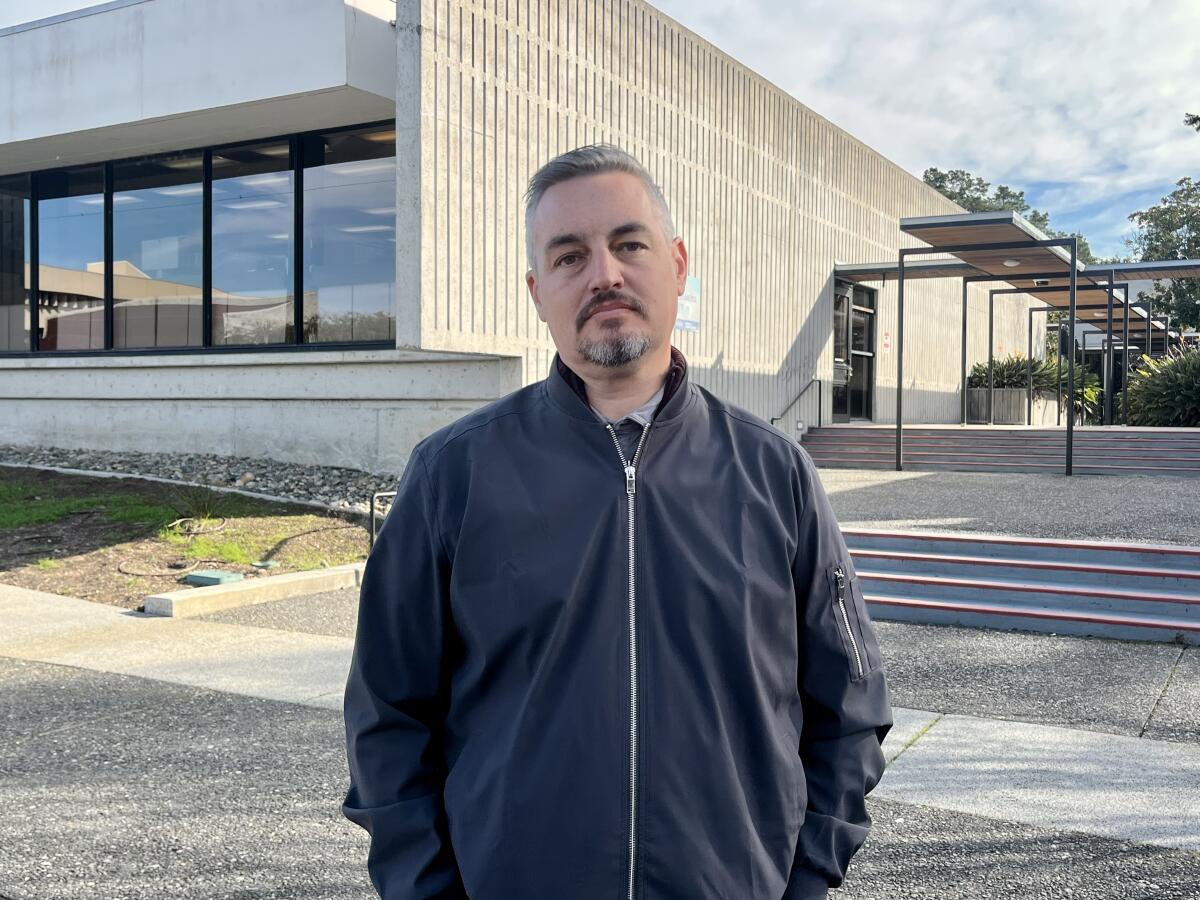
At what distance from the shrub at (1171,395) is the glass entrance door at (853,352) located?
5563 millimetres

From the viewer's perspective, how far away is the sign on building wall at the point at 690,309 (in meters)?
15.1

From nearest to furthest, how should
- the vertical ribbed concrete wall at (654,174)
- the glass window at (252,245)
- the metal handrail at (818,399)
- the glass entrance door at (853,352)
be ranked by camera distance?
1. the vertical ribbed concrete wall at (654,174)
2. the glass window at (252,245)
3. the metal handrail at (818,399)
4. the glass entrance door at (853,352)

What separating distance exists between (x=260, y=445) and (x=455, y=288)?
448cm

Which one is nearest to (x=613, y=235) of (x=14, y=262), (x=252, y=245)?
(x=252, y=245)

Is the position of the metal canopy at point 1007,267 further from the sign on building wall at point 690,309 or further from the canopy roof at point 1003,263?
the sign on building wall at point 690,309

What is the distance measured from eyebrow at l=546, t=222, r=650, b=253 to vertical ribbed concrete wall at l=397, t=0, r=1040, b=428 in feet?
33.4

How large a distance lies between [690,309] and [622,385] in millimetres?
13861

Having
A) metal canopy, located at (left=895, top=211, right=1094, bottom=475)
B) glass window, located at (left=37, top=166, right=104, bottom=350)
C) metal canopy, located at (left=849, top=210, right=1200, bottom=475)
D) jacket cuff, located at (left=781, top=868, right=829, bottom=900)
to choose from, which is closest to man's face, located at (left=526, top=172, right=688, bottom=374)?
jacket cuff, located at (left=781, top=868, right=829, bottom=900)

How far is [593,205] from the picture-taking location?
1.91 metres

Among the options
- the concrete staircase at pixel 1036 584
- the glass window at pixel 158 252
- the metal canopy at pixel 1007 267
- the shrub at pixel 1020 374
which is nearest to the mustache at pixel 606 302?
the concrete staircase at pixel 1036 584

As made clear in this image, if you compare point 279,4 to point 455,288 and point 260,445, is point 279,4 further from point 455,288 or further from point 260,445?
point 260,445

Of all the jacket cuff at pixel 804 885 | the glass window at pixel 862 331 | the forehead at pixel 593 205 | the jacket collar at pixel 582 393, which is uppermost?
the glass window at pixel 862 331

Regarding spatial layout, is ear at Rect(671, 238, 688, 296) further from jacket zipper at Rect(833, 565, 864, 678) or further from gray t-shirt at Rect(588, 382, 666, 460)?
jacket zipper at Rect(833, 565, 864, 678)

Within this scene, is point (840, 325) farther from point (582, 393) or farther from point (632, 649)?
point (632, 649)
